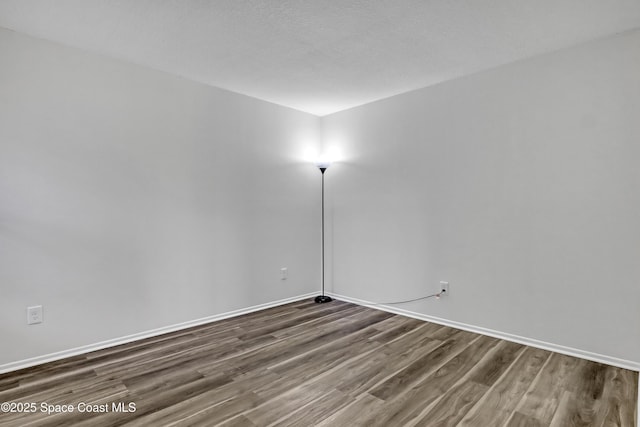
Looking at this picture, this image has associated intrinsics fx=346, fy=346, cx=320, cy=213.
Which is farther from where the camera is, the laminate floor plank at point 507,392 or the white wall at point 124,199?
the white wall at point 124,199

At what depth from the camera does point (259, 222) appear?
3854 mm

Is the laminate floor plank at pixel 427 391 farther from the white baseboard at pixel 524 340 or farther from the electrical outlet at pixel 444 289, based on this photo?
the electrical outlet at pixel 444 289

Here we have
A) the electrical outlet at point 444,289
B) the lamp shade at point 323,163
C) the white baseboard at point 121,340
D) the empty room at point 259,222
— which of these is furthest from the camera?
the lamp shade at point 323,163

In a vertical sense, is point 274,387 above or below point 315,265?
below

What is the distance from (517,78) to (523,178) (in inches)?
33.2

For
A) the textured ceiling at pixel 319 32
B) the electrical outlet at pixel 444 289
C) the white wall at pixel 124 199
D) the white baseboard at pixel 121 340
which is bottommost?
the white baseboard at pixel 121 340

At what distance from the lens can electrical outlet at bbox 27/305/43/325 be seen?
2.47 m

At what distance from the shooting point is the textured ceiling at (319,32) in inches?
83.4

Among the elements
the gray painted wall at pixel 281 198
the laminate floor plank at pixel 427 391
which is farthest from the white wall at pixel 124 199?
the laminate floor plank at pixel 427 391

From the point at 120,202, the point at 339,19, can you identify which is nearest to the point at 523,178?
the point at 339,19

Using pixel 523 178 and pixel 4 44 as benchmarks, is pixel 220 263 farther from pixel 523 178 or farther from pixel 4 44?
pixel 523 178

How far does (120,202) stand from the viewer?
2.87 m

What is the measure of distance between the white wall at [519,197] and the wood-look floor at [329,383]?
1.22 feet

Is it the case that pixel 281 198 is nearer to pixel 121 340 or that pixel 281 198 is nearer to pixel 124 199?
pixel 124 199
